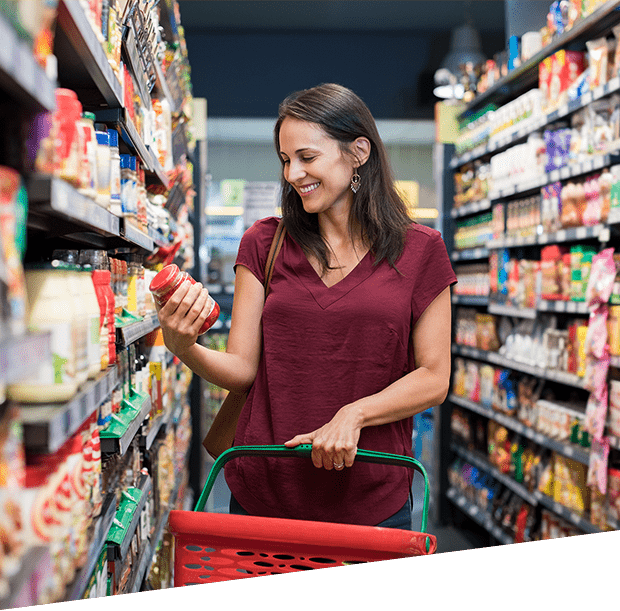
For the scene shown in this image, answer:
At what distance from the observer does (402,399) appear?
5.04ft

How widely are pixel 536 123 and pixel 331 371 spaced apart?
2575 millimetres

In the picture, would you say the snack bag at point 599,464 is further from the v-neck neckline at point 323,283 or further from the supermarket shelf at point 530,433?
the v-neck neckline at point 323,283

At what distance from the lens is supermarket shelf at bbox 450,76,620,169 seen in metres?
2.91

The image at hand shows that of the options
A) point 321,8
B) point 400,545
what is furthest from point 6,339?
point 321,8

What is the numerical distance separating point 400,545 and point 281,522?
21cm

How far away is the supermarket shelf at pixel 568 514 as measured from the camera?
299 cm

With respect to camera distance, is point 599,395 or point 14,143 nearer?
point 14,143

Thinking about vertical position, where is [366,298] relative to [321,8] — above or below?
below

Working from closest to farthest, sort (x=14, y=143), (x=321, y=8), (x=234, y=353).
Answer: (x=14, y=143)
(x=234, y=353)
(x=321, y=8)

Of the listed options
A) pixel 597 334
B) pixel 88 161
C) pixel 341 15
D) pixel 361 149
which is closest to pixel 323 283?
pixel 361 149

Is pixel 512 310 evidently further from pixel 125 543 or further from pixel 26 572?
pixel 26 572

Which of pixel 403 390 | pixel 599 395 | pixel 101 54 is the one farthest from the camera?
pixel 599 395

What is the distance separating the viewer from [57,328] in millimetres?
959

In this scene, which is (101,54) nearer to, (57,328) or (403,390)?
(57,328)
